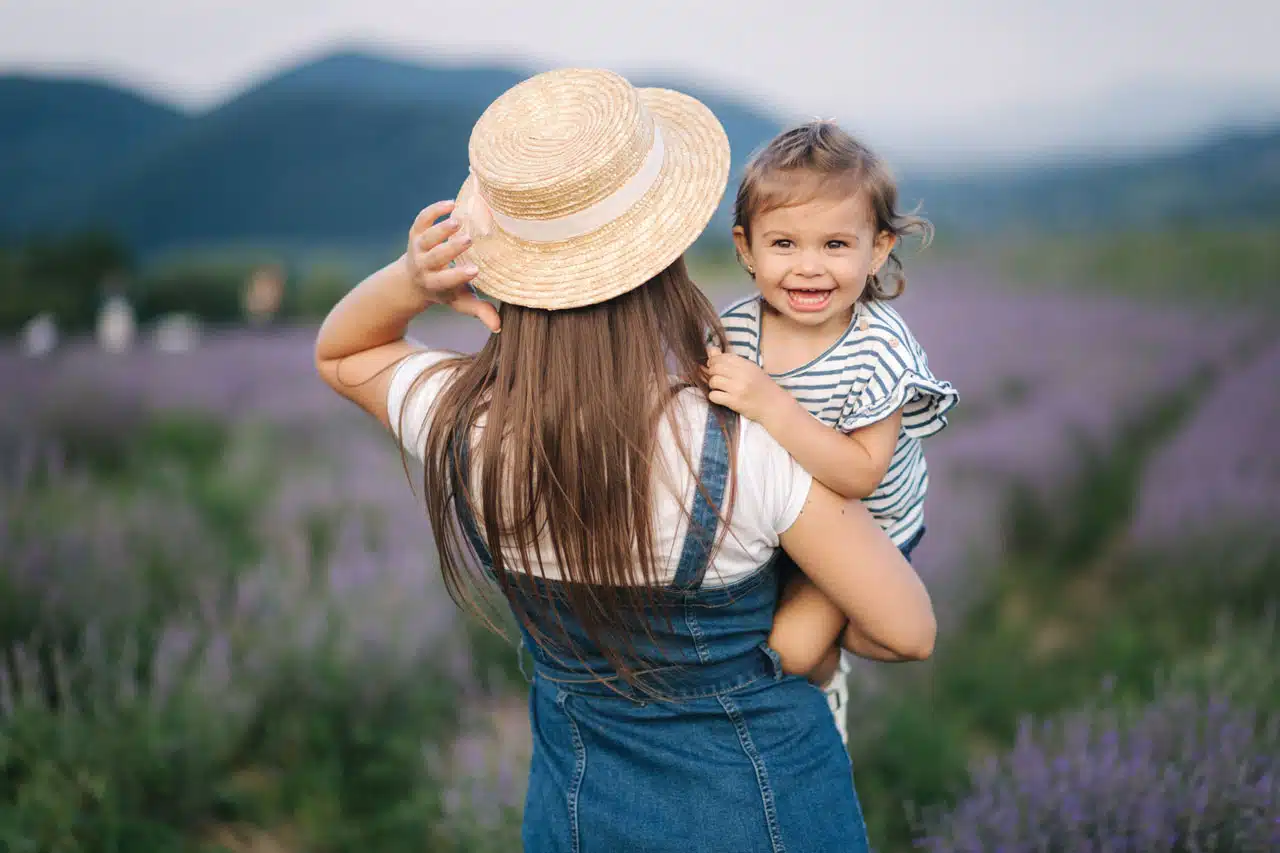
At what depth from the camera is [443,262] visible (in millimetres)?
1312

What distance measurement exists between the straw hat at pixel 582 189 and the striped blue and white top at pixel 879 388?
0.97 ft

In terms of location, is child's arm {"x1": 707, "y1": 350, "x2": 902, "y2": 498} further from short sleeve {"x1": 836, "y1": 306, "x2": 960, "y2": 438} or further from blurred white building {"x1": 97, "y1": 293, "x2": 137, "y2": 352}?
blurred white building {"x1": 97, "y1": 293, "x2": 137, "y2": 352}

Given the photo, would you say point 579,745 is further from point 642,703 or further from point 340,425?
point 340,425

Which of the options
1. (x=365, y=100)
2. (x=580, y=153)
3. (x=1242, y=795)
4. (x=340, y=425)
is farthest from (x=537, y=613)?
(x=365, y=100)

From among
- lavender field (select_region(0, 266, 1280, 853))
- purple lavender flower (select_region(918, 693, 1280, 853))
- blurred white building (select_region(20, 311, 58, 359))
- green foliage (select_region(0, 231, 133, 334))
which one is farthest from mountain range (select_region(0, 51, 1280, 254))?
purple lavender flower (select_region(918, 693, 1280, 853))

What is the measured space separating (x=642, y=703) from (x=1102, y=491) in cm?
411

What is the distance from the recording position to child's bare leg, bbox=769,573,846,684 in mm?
1326

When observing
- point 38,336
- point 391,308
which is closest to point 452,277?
point 391,308

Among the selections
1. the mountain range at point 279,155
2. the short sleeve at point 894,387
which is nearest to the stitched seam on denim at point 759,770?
the short sleeve at point 894,387

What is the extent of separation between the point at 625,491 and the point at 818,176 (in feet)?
1.84

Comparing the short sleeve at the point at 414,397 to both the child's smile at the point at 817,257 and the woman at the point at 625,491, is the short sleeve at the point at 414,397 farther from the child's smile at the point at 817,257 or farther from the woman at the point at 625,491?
the child's smile at the point at 817,257

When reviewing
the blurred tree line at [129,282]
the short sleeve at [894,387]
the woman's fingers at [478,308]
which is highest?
the woman's fingers at [478,308]

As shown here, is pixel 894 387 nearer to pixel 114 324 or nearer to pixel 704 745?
pixel 704 745

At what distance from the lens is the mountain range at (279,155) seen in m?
4.82
